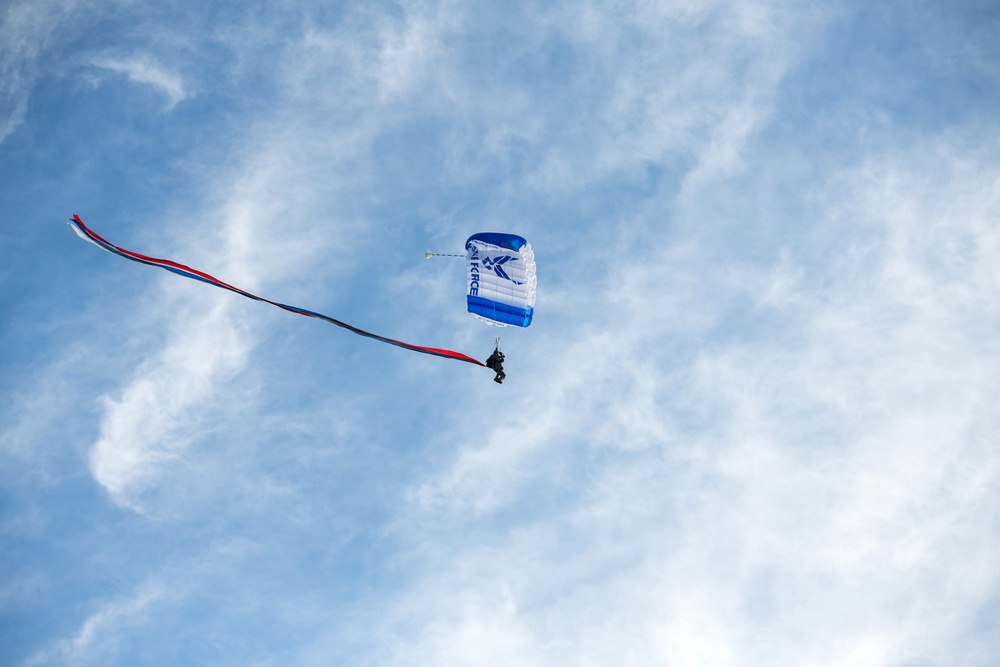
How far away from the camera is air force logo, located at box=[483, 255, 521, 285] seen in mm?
38156

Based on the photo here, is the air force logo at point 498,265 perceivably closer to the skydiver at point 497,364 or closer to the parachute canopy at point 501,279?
the parachute canopy at point 501,279

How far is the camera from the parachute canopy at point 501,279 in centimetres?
3781

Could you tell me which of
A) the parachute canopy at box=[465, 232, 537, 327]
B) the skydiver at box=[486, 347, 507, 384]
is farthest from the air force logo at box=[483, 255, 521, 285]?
the skydiver at box=[486, 347, 507, 384]

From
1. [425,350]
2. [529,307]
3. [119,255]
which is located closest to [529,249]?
[529,307]

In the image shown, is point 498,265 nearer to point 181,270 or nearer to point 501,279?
point 501,279

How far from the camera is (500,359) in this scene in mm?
37656

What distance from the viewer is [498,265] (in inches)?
1516

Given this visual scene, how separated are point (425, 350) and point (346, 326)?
448 centimetres

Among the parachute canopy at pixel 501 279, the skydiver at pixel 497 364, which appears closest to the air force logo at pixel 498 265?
the parachute canopy at pixel 501 279

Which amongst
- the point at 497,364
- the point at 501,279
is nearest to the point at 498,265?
the point at 501,279

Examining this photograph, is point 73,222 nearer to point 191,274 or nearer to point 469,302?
point 191,274

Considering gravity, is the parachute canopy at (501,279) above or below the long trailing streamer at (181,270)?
above

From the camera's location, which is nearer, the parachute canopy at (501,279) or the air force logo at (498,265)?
the parachute canopy at (501,279)

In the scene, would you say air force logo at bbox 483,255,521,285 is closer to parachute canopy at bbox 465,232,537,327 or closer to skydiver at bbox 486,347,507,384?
parachute canopy at bbox 465,232,537,327
